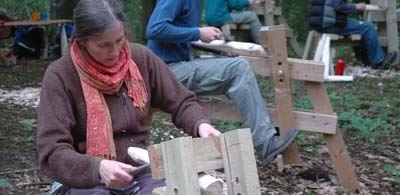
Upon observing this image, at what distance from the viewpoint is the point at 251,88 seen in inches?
175

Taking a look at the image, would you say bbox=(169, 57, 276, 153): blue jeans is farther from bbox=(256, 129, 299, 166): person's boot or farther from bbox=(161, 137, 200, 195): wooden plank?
bbox=(161, 137, 200, 195): wooden plank

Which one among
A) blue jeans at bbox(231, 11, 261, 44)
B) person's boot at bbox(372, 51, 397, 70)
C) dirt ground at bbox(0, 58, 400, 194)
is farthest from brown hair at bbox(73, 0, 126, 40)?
blue jeans at bbox(231, 11, 261, 44)

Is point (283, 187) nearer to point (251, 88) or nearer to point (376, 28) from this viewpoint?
point (251, 88)

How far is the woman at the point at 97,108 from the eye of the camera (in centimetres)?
255

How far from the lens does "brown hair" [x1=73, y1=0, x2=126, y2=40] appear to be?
2.61 meters

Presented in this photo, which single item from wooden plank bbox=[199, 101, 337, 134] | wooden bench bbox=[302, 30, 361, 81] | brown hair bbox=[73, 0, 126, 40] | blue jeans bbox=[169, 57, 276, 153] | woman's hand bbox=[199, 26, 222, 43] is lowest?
wooden bench bbox=[302, 30, 361, 81]

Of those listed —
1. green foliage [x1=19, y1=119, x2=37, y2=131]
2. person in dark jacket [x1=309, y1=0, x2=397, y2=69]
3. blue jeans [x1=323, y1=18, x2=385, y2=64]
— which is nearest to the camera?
green foliage [x1=19, y1=119, x2=37, y2=131]

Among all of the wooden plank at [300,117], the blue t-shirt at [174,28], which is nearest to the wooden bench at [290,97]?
the wooden plank at [300,117]

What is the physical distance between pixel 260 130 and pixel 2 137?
2.63 meters

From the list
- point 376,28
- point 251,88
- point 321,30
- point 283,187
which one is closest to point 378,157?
point 283,187

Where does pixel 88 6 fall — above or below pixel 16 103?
above

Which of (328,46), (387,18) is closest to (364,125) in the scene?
(328,46)

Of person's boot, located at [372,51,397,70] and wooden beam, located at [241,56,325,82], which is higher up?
wooden beam, located at [241,56,325,82]

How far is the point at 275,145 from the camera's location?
443 cm
